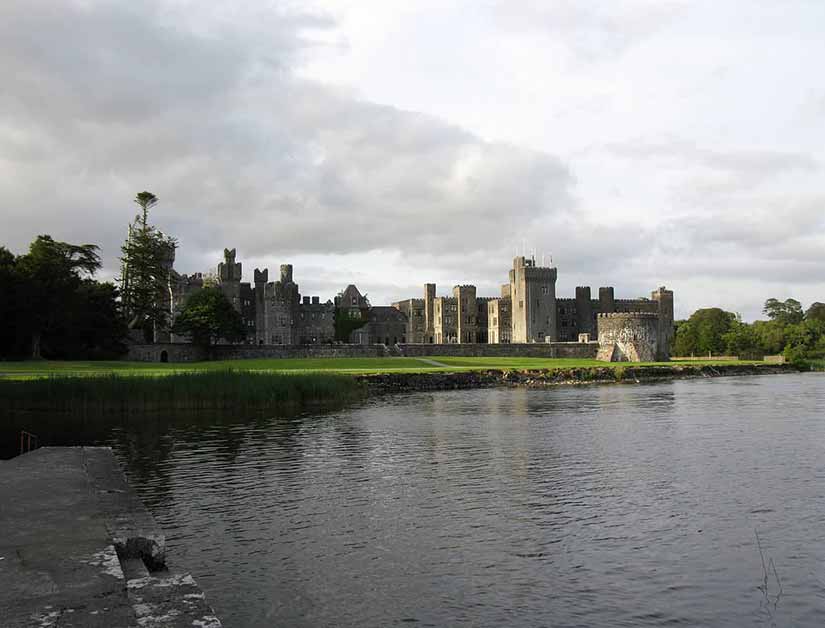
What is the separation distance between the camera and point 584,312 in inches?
4695

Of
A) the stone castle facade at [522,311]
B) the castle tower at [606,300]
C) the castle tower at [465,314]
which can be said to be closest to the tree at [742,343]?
the stone castle facade at [522,311]

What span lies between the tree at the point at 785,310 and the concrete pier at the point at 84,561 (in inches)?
6386

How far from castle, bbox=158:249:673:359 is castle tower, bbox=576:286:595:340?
0.48ft

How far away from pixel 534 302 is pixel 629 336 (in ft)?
84.9

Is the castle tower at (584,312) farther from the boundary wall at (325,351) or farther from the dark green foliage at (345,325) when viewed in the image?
the dark green foliage at (345,325)

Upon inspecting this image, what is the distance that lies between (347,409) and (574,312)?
282 ft

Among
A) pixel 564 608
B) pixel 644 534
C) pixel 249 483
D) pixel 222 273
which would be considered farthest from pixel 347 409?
pixel 222 273

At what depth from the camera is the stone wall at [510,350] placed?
8457 centimetres

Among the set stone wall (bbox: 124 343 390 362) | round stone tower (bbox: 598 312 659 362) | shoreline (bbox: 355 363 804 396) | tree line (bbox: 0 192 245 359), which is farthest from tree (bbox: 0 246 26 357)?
round stone tower (bbox: 598 312 659 362)

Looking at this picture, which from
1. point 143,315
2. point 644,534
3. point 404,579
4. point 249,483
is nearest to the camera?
point 404,579

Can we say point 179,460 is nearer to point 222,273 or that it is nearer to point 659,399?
point 659,399

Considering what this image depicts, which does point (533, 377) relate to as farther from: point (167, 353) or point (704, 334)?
point (704, 334)

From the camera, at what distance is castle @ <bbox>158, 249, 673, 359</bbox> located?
10712 cm

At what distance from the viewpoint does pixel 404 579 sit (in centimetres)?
1099
